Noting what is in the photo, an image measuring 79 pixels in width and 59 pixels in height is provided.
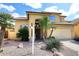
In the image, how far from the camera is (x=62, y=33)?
4.27m

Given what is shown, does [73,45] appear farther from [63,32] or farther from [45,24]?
[45,24]

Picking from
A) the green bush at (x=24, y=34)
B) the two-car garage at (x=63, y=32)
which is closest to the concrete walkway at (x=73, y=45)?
the two-car garage at (x=63, y=32)

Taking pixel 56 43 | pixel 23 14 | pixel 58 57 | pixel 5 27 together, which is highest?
pixel 23 14

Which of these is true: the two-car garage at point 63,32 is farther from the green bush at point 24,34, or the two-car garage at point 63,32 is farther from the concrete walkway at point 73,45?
the green bush at point 24,34

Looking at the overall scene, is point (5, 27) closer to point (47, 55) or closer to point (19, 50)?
point (19, 50)

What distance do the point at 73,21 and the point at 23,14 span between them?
101cm

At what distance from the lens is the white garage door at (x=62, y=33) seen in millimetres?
4215

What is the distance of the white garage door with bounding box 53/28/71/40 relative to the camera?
4215 mm

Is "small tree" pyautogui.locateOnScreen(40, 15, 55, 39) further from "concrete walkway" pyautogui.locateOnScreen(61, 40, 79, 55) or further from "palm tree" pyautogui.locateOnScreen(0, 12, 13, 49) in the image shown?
"palm tree" pyautogui.locateOnScreen(0, 12, 13, 49)

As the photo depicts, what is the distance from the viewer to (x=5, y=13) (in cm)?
421

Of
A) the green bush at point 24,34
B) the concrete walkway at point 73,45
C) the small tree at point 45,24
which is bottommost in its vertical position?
the concrete walkway at point 73,45

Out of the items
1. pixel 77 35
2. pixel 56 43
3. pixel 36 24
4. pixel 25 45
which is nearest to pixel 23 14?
pixel 36 24

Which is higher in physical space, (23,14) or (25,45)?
(23,14)

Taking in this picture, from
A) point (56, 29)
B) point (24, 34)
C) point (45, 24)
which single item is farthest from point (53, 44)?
point (24, 34)
